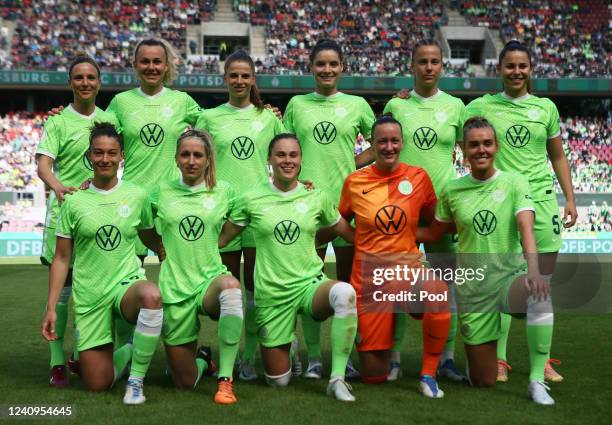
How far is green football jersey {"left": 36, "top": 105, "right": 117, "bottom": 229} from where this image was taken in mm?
4770

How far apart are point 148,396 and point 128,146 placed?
1.75 m

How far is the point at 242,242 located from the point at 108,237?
91 centimetres

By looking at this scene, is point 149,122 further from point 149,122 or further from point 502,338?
point 502,338

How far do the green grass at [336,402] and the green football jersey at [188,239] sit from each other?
0.64m

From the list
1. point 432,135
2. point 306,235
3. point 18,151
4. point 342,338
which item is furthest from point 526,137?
point 18,151

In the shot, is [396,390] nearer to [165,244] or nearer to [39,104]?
[165,244]

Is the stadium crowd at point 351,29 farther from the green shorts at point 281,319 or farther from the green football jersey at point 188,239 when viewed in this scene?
the green shorts at point 281,319

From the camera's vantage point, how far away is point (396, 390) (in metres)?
4.28

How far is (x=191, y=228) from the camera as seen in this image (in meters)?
4.32

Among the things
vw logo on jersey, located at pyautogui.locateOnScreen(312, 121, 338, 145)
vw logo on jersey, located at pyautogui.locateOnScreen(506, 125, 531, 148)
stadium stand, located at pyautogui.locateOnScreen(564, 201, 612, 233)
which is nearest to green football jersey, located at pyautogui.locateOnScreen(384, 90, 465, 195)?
vw logo on jersey, located at pyautogui.locateOnScreen(506, 125, 531, 148)

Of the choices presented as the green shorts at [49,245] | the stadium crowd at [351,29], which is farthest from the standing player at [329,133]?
the stadium crowd at [351,29]

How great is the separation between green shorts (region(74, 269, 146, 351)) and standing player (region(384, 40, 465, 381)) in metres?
2.00

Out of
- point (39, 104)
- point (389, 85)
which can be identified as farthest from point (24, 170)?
point (389, 85)

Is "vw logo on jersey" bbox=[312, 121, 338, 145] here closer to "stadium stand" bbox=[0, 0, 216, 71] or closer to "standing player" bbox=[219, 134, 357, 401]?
"standing player" bbox=[219, 134, 357, 401]
